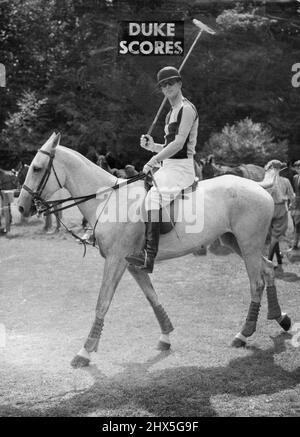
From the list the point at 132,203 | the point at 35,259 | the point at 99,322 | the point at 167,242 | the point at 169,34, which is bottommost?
the point at 35,259

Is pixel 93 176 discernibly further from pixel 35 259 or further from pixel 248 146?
pixel 248 146

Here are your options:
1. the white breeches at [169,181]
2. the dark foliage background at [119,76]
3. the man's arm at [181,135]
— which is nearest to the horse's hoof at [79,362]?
the white breeches at [169,181]

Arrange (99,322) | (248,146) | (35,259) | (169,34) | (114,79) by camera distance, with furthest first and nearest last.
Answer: (114,79) → (248,146) → (35,259) → (169,34) → (99,322)

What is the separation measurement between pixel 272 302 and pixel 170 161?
2455mm

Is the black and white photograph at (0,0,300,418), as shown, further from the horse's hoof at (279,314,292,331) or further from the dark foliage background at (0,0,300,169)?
the dark foliage background at (0,0,300,169)

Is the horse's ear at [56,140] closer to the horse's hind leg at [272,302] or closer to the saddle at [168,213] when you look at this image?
the saddle at [168,213]

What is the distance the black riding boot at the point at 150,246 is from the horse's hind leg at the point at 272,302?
185 cm

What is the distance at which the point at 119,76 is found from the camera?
2967 centimetres

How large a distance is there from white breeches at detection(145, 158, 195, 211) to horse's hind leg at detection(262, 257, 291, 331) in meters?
1.75

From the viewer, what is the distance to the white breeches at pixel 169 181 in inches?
271

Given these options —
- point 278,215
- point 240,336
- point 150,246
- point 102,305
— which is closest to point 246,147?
point 278,215

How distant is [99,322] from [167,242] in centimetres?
134
